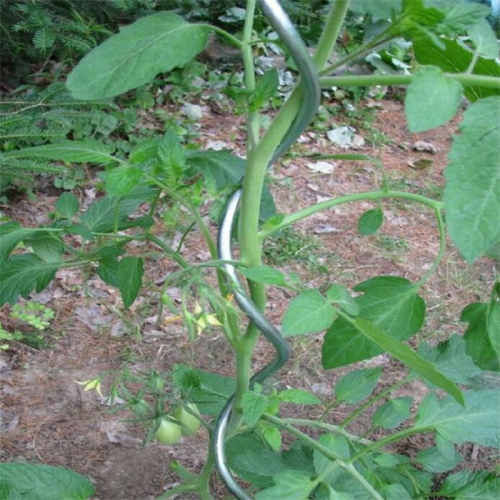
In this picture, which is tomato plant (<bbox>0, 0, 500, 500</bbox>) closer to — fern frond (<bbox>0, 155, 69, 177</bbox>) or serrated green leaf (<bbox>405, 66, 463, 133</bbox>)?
serrated green leaf (<bbox>405, 66, 463, 133</bbox>)

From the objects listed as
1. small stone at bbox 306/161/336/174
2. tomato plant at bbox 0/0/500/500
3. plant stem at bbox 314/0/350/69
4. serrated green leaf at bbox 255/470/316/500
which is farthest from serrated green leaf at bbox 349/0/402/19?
small stone at bbox 306/161/336/174

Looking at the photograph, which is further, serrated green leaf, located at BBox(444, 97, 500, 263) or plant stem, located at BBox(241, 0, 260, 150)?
plant stem, located at BBox(241, 0, 260, 150)

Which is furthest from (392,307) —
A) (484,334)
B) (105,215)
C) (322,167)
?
(322,167)

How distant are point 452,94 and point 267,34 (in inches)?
142

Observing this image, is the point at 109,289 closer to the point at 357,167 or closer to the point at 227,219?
the point at 357,167

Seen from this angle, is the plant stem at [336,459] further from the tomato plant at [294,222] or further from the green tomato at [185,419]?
the green tomato at [185,419]

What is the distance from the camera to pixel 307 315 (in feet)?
2.72

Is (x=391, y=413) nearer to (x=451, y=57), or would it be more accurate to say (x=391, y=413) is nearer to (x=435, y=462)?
(x=435, y=462)

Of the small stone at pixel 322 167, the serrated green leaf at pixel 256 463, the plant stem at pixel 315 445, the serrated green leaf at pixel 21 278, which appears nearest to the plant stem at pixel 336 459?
the plant stem at pixel 315 445

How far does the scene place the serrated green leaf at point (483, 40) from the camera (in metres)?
0.77

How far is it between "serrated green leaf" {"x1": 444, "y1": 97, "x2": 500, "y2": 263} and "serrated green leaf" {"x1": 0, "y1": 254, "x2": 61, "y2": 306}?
749 millimetres

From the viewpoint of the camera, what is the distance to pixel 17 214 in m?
2.97

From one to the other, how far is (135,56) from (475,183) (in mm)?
406

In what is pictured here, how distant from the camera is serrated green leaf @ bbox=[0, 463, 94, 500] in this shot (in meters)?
1.08
